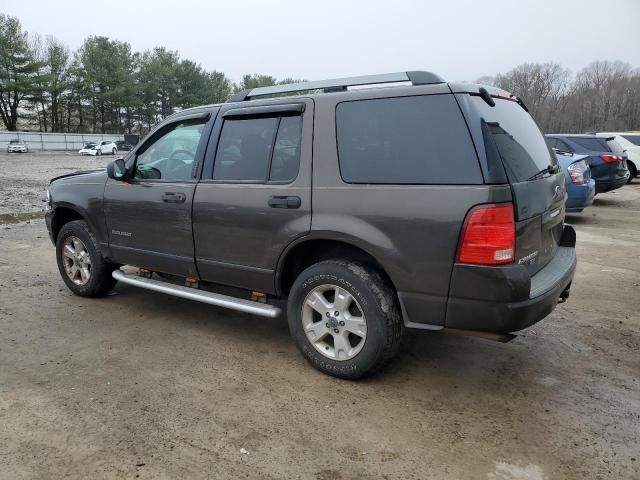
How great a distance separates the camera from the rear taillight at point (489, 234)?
2.80 m

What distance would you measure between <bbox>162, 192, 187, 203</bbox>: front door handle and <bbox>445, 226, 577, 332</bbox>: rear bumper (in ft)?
7.53

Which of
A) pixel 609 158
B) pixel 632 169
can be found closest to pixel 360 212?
pixel 609 158

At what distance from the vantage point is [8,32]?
56.2 m

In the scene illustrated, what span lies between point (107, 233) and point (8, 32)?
6523cm

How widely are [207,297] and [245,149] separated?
121 centimetres

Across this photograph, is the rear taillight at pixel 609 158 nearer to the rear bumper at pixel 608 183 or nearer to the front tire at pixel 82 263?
the rear bumper at pixel 608 183

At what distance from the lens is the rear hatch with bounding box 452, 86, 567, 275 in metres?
2.90

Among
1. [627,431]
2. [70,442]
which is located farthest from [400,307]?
[70,442]

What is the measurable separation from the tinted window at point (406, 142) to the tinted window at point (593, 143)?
1051 centimetres

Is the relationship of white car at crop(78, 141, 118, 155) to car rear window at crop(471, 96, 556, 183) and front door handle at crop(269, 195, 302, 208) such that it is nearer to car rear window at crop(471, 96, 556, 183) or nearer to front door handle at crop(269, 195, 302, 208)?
front door handle at crop(269, 195, 302, 208)

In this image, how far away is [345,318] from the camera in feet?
11.0

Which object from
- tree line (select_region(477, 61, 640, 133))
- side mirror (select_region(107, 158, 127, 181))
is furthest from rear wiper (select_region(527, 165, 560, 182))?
tree line (select_region(477, 61, 640, 133))

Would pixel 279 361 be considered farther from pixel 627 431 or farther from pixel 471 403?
pixel 627 431

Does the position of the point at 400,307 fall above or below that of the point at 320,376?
above
